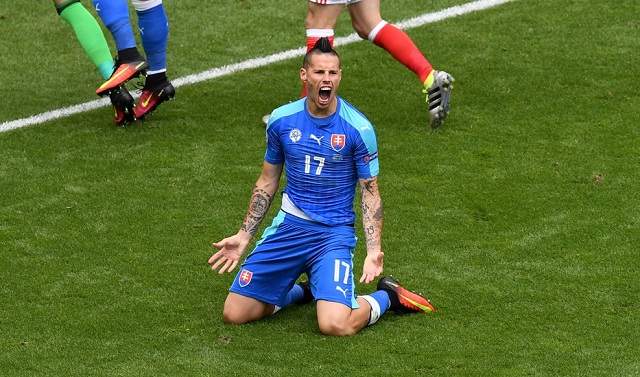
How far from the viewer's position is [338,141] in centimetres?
783

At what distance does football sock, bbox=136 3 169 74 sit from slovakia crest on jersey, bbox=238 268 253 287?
309 centimetres

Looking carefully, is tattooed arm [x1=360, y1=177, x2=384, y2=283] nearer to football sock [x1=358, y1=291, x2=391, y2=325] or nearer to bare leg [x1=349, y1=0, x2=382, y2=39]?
football sock [x1=358, y1=291, x2=391, y2=325]

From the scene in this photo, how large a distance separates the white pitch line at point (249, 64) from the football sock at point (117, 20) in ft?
2.76

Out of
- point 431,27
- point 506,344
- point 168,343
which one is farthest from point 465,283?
point 431,27

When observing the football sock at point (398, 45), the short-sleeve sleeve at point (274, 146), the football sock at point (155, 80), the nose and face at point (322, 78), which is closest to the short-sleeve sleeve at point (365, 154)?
the nose and face at point (322, 78)

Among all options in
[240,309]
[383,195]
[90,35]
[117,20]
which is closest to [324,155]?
[240,309]

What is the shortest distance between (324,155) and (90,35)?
3363mm

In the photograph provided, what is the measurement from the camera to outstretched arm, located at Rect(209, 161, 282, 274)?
307 inches

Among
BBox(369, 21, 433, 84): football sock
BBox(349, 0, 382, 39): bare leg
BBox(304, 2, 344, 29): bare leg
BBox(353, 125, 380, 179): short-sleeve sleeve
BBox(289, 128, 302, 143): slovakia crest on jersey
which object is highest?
BBox(289, 128, 302, 143): slovakia crest on jersey

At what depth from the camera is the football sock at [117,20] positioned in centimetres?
1048

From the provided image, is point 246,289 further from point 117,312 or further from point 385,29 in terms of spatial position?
point 385,29

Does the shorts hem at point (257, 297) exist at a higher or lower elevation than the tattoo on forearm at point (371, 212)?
lower

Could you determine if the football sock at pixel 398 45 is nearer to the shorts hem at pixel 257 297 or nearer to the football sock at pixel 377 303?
the football sock at pixel 377 303

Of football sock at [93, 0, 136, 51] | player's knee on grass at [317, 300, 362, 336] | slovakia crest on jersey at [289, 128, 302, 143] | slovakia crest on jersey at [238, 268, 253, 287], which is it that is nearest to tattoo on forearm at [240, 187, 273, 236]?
slovakia crest on jersey at [238, 268, 253, 287]
